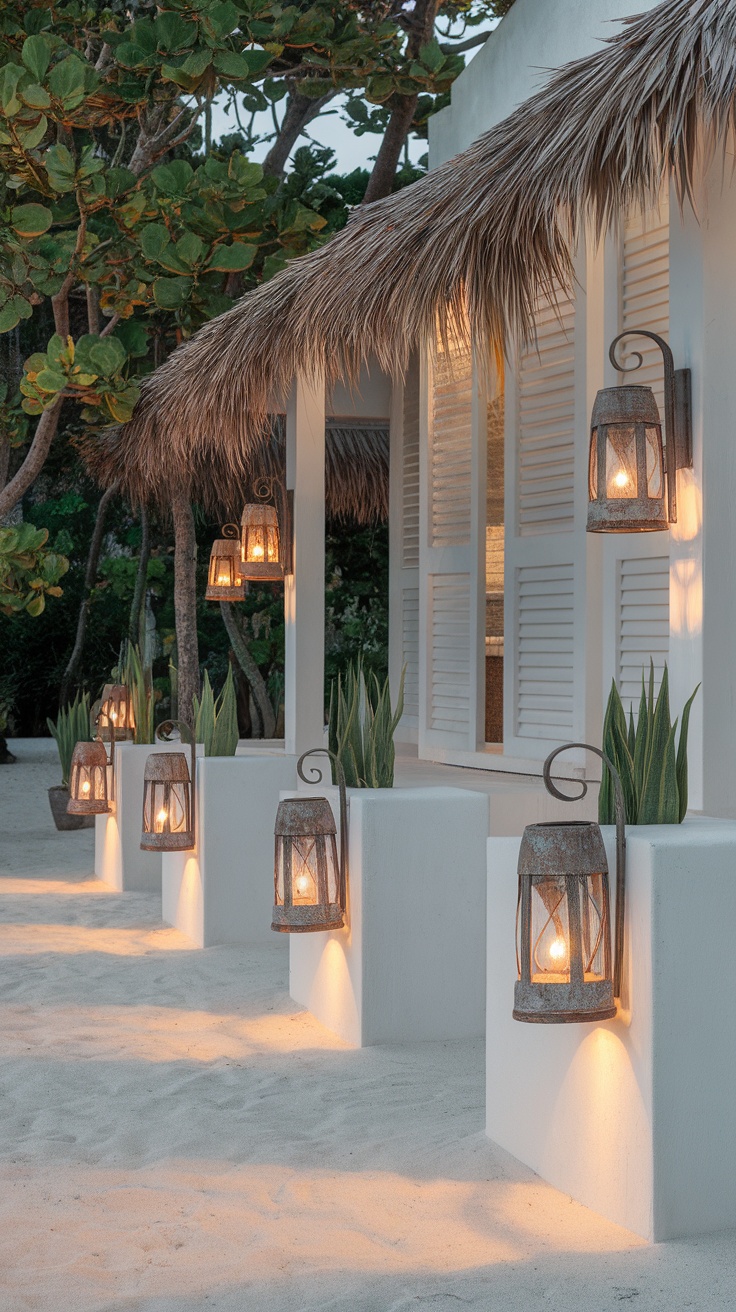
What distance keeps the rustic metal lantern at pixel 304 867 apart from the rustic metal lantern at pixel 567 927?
1.25 m

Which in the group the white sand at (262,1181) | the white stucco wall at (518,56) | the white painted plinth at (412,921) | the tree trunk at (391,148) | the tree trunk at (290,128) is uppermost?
the tree trunk at (290,128)

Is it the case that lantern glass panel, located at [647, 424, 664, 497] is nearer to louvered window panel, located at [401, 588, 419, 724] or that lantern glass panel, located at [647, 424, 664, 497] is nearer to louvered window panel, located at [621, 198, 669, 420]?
louvered window panel, located at [621, 198, 669, 420]

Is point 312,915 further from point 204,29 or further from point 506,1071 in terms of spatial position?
point 204,29

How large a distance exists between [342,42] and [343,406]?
211 cm

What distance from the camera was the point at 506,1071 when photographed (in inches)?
112

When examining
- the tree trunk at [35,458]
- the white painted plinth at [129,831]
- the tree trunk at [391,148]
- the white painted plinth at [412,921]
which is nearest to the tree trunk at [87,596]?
the tree trunk at [35,458]

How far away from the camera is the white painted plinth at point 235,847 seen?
205 inches

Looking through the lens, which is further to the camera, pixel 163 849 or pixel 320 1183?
pixel 163 849

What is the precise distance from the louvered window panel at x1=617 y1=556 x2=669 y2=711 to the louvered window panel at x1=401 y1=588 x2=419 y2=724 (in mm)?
2690

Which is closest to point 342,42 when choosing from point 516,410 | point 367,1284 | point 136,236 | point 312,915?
point 136,236

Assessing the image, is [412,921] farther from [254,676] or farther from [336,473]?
[254,676]

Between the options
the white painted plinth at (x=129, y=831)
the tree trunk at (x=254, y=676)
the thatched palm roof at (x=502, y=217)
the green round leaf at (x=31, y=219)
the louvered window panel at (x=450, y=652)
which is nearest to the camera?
the thatched palm roof at (x=502, y=217)

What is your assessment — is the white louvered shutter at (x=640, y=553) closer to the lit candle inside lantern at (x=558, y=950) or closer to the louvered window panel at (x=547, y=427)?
the louvered window panel at (x=547, y=427)

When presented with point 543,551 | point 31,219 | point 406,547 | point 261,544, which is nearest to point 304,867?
point 543,551
